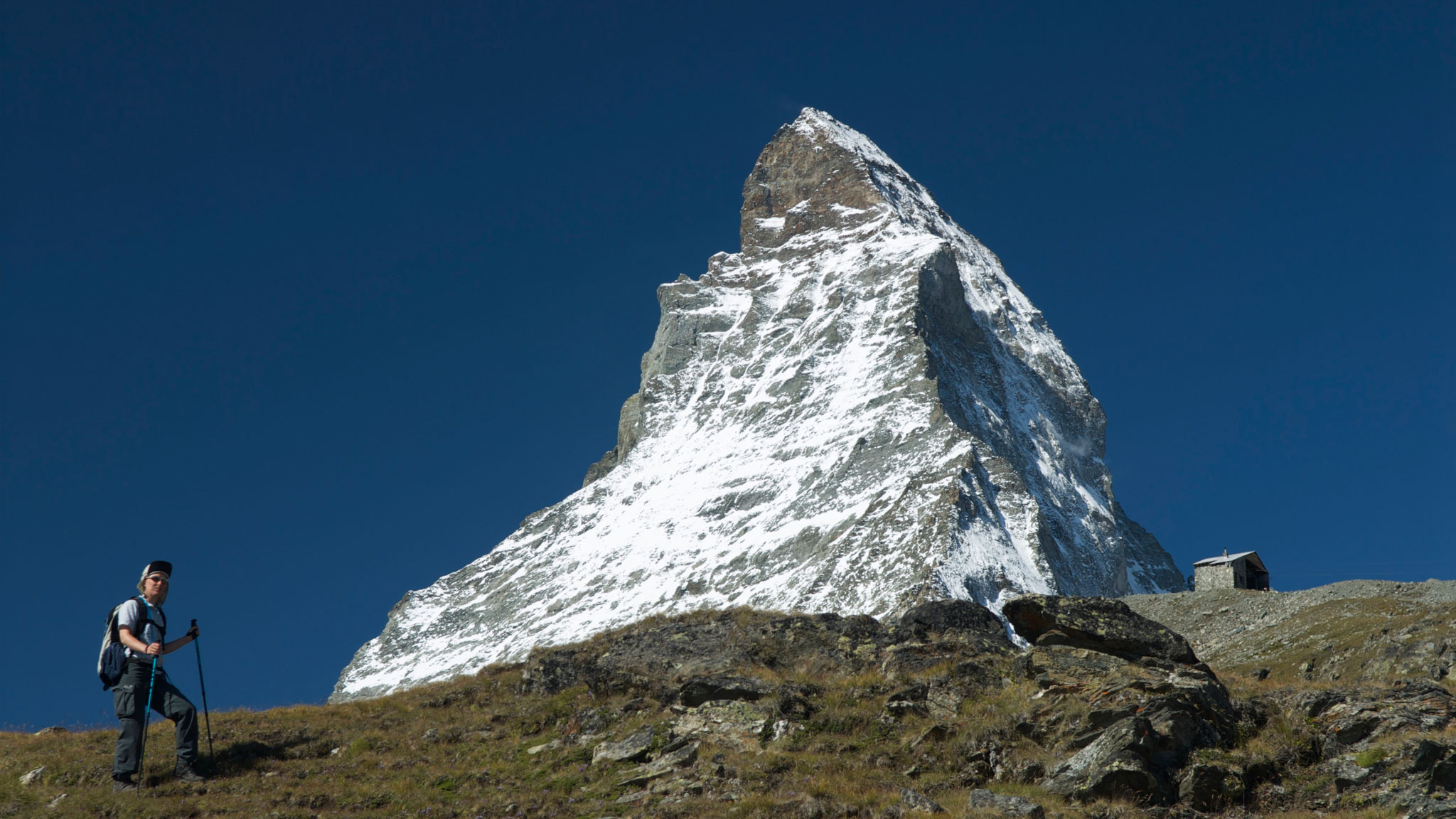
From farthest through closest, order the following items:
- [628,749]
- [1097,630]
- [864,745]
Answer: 1. [1097,630]
2. [628,749]
3. [864,745]

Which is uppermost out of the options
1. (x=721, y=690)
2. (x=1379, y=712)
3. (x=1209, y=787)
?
(x=721, y=690)

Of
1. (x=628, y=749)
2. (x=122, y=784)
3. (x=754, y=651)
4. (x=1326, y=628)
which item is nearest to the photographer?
(x=122, y=784)

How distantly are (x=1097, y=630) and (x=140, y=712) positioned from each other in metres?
19.5

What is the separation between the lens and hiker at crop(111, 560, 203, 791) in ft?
63.0

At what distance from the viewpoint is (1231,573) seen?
250ft

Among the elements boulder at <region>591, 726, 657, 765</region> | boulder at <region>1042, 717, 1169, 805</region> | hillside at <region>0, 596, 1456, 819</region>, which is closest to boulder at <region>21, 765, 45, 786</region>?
hillside at <region>0, 596, 1456, 819</region>

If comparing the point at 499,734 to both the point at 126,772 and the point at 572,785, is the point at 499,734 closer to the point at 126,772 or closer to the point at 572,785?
the point at 572,785

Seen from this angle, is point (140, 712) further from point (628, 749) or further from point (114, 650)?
point (628, 749)

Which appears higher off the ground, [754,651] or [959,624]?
[754,651]

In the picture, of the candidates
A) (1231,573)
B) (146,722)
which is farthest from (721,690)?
(1231,573)

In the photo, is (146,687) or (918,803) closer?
(918,803)

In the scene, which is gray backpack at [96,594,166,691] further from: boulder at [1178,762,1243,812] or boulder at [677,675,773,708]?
→ boulder at [1178,762,1243,812]

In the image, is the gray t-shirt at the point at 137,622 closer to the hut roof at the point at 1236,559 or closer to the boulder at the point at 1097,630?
the boulder at the point at 1097,630

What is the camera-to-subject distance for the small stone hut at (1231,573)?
7612cm
